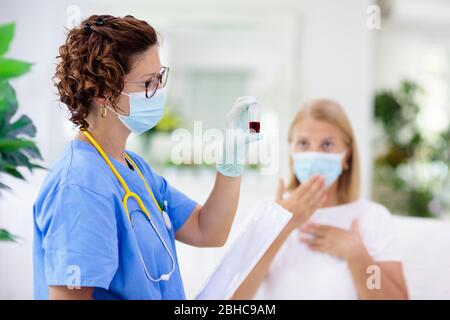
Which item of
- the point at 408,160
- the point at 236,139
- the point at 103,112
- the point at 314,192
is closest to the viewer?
the point at 103,112

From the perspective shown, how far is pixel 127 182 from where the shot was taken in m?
0.99

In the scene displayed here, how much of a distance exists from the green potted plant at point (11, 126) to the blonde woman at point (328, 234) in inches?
25.1

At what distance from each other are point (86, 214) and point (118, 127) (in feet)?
0.71

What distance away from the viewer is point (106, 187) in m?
0.90

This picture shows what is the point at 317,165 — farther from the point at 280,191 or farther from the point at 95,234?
the point at 95,234

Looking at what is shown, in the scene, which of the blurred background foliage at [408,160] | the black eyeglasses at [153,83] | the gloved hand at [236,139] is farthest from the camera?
the blurred background foliage at [408,160]

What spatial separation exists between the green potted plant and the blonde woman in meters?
0.64

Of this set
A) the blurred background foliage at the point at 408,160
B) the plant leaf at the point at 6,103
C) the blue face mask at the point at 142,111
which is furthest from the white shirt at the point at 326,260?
the blurred background foliage at the point at 408,160

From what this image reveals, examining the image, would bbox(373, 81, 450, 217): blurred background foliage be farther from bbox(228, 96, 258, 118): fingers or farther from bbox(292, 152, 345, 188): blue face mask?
bbox(228, 96, 258, 118): fingers

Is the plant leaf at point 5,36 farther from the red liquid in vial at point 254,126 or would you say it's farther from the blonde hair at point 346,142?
the blonde hair at point 346,142

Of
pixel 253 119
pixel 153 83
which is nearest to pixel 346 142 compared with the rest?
pixel 253 119

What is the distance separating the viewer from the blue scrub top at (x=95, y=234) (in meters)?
0.83

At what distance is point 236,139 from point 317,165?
1.41 ft
